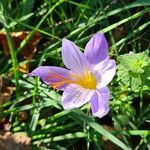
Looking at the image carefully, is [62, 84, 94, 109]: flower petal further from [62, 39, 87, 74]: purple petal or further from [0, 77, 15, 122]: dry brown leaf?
[0, 77, 15, 122]: dry brown leaf

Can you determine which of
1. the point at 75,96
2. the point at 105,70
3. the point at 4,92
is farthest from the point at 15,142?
the point at 105,70

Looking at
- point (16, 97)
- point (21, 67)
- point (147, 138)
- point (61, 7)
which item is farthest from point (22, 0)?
point (147, 138)

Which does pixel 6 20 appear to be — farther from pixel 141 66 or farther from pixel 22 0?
pixel 141 66

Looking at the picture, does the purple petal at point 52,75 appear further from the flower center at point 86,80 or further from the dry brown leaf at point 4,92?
the dry brown leaf at point 4,92

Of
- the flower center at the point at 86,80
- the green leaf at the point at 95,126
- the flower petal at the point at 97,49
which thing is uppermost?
the flower petal at the point at 97,49

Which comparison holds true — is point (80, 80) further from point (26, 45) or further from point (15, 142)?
point (26, 45)

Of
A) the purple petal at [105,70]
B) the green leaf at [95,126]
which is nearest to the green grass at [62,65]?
the green leaf at [95,126]

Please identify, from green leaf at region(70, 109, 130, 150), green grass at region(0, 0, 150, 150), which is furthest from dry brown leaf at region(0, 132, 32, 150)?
green leaf at region(70, 109, 130, 150)
